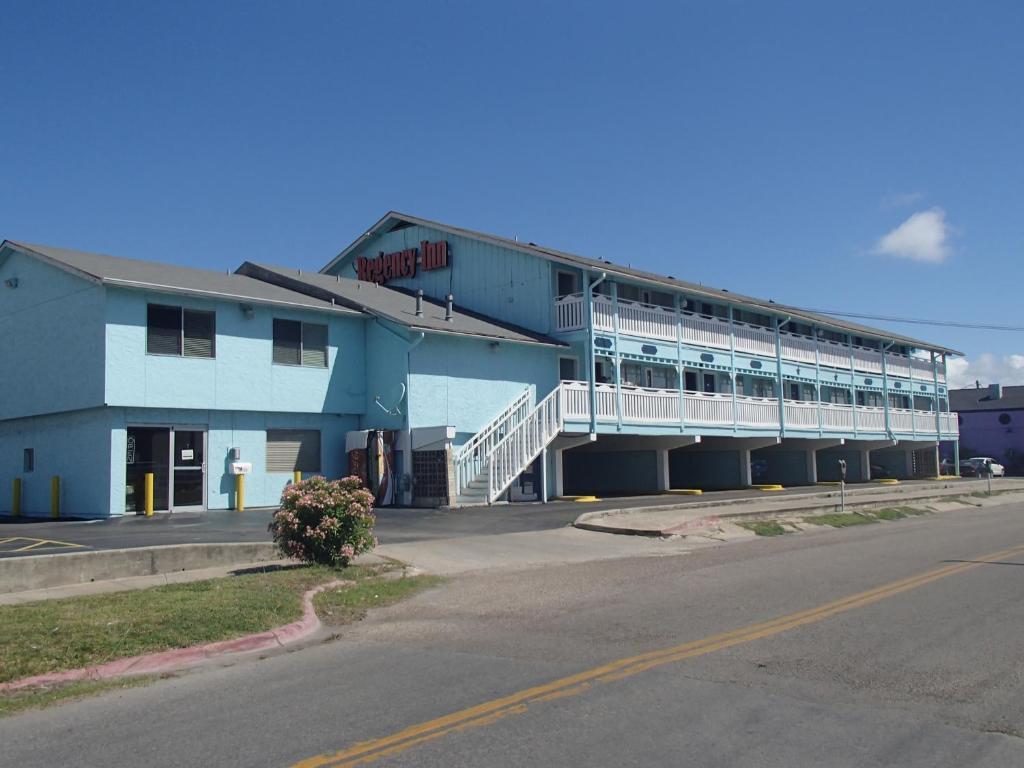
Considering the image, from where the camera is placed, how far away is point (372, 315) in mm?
26203

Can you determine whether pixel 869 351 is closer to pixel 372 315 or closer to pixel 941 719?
pixel 372 315

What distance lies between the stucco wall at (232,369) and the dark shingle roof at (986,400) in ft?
201

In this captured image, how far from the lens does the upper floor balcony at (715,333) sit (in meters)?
29.5

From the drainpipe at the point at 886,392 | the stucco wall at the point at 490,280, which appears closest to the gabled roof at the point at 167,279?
the stucco wall at the point at 490,280

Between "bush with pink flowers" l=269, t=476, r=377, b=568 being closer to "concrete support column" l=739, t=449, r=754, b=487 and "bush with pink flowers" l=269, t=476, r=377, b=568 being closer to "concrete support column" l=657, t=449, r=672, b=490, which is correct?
"concrete support column" l=657, t=449, r=672, b=490

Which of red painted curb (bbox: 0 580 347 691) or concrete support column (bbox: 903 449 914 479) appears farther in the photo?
concrete support column (bbox: 903 449 914 479)

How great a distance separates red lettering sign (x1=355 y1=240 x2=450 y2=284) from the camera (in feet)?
107

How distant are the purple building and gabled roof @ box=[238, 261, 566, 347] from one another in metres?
56.8

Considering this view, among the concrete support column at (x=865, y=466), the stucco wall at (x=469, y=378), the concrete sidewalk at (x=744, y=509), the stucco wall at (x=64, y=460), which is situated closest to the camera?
the concrete sidewalk at (x=744, y=509)

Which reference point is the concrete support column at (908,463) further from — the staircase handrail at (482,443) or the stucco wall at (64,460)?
the stucco wall at (64,460)

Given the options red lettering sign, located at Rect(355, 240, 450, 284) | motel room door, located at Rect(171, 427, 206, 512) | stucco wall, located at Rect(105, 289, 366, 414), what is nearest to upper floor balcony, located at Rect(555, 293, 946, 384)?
red lettering sign, located at Rect(355, 240, 450, 284)

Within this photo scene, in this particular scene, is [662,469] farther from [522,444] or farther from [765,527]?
[765,527]

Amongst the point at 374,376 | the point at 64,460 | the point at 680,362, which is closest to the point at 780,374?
the point at 680,362

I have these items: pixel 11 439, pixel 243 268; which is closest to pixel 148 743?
pixel 11 439
